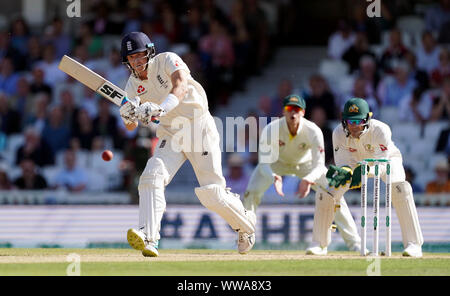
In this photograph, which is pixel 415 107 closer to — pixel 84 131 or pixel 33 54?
pixel 84 131

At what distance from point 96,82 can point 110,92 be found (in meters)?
0.17

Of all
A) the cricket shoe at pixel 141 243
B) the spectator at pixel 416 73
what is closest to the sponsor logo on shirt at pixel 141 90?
the cricket shoe at pixel 141 243

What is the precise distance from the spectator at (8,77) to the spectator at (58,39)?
28.1 inches

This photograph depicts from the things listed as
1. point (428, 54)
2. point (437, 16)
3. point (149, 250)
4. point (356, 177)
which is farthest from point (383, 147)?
point (437, 16)

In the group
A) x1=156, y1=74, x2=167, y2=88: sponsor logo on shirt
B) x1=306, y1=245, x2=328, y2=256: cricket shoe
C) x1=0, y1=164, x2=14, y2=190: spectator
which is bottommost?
x1=306, y1=245, x2=328, y2=256: cricket shoe

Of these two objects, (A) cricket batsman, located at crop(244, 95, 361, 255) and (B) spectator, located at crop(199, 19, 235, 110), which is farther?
(B) spectator, located at crop(199, 19, 235, 110)

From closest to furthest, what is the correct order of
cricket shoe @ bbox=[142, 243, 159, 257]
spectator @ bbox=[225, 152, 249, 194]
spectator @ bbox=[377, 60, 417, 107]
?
cricket shoe @ bbox=[142, 243, 159, 257], spectator @ bbox=[225, 152, 249, 194], spectator @ bbox=[377, 60, 417, 107]

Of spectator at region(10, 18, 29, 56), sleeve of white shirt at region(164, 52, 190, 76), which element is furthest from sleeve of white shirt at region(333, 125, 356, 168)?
spectator at region(10, 18, 29, 56)

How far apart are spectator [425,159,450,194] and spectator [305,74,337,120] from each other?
1.74 meters

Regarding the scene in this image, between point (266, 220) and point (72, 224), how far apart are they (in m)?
2.33

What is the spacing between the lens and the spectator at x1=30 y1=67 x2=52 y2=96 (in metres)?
16.1

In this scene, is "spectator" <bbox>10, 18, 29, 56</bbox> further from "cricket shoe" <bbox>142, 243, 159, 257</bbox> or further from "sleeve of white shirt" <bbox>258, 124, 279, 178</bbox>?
"cricket shoe" <bbox>142, 243, 159, 257</bbox>

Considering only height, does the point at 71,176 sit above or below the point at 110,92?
below

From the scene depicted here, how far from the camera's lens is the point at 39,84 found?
53.0ft
